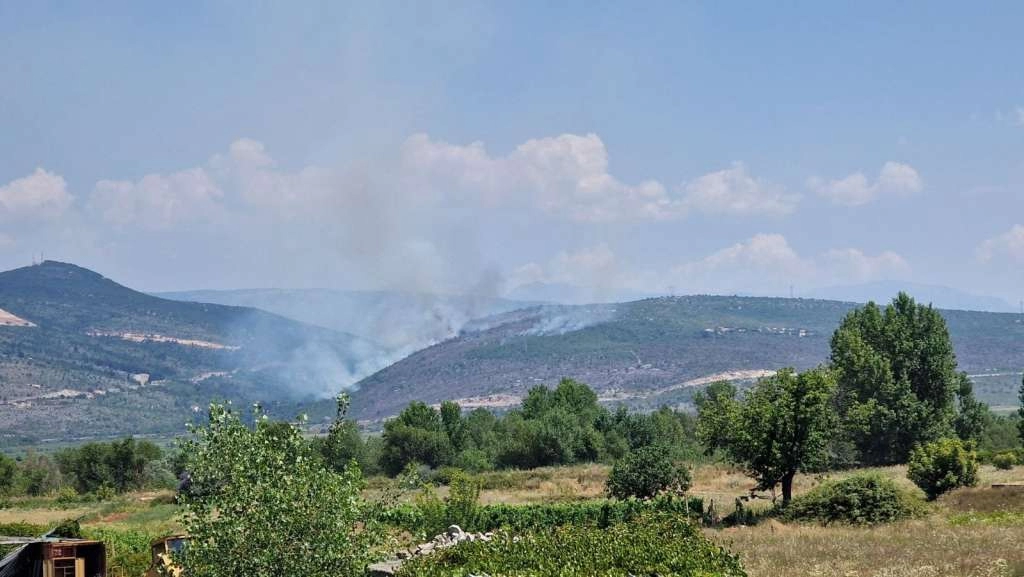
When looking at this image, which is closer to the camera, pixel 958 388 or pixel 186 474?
pixel 186 474

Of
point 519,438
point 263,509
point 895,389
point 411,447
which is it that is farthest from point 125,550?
point 895,389

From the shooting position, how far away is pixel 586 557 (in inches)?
765

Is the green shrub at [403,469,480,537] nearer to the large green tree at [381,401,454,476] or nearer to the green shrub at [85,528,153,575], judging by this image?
the green shrub at [85,528,153,575]

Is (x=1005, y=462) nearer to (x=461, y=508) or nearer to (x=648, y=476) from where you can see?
(x=648, y=476)

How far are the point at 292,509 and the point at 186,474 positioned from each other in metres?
3.56

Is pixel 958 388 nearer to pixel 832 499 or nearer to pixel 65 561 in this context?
pixel 832 499

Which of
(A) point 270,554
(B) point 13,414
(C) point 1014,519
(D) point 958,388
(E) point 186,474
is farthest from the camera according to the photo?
(B) point 13,414

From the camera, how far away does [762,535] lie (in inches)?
1330

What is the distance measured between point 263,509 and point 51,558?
6.61 metres

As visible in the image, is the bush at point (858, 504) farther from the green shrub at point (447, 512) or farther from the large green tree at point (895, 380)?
the large green tree at point (895, 380)

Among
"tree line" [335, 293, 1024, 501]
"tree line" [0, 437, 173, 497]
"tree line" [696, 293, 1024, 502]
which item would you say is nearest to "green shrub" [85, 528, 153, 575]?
"tree line" [335, 293, 1024, 501]

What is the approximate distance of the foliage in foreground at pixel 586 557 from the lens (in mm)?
18438

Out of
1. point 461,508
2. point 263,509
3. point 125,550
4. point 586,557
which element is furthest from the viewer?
point 125,550

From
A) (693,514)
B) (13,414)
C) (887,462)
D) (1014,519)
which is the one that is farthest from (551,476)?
(13,414)
